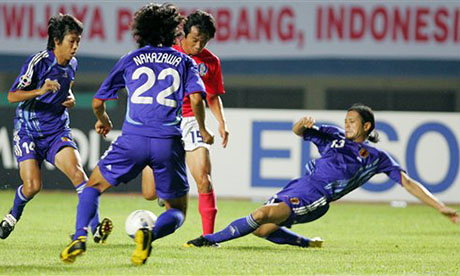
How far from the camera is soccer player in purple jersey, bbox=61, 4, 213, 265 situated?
235 inches

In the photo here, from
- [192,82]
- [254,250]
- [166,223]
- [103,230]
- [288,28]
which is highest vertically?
[288,28]

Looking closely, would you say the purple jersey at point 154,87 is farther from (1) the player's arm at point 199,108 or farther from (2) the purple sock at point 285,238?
(2) the purple sock at point 285,238

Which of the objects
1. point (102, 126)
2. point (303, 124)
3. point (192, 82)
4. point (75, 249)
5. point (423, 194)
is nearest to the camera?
point (75, 249)

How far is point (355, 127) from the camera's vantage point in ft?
24.8

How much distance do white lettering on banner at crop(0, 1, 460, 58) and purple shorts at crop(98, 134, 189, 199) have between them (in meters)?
12.4

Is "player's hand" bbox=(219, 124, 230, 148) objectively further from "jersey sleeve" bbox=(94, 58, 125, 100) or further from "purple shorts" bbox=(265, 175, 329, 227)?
"jersey sleeve" bbox=(94, 58, 125, 100)

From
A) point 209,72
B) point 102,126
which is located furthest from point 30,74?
point 209,72

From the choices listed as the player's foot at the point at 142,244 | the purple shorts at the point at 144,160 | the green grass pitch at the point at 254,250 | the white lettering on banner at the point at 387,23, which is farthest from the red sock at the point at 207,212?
Result: the white lettering on banner at the point at 387,23

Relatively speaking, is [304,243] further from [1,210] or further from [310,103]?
[310,103]

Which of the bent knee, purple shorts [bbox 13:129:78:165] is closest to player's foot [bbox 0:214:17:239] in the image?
the bent knee

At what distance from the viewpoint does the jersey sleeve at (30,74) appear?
294 inches

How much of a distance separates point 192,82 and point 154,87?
0.25 meters

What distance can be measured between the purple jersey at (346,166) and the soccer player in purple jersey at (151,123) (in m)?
1.59

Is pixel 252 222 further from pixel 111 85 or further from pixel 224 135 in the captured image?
pixel 111 85
